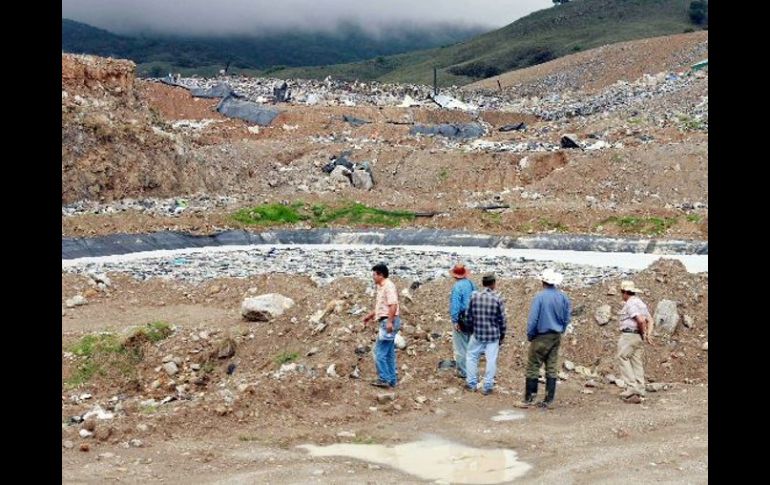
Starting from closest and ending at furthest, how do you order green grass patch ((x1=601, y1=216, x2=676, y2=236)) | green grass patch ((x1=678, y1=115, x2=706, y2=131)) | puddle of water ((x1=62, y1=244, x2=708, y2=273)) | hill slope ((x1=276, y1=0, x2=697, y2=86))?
puddle of water ((x1=62, y1=244, x2=708, y2=273)), green grass patch ((x1=601, y1=216, x2=676, y2=236)), green grass patch ((x1=678, y1=115, x2=706, y2=131)), hill slope ((x1=276, y1=0, x2=697, y2=86))

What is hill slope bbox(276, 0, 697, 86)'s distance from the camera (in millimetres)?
92625

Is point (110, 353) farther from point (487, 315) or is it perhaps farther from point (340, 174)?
point (340, 174)

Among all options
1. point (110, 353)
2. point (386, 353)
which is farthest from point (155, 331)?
point (386, 353)

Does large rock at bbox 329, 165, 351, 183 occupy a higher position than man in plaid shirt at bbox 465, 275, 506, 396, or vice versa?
large rock at bbox 329, 165, 351, 183

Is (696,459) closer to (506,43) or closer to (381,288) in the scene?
(381,288)

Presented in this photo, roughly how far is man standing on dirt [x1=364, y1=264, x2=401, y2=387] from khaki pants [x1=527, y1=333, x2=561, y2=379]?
1704 millimetres

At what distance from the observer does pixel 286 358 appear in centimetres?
1271

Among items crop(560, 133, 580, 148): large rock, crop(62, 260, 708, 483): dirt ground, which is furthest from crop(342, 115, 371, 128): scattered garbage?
crop(62, 260, 708, 483): dirt ground

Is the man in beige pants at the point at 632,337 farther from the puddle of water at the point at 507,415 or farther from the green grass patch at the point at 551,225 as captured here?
the green grass patch at the point at 551,225

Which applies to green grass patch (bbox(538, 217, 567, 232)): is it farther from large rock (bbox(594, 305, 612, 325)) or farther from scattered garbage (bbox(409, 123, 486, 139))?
scattered garbage (bbox(409, 123, 486, 139))

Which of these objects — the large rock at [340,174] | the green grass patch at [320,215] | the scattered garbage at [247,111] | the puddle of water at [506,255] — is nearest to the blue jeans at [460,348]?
the puddle of water at [506,255]

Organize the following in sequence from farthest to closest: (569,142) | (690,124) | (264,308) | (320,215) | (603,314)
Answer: (690,124) < (569,142) < (320,215) < (264,308) < (603,314)

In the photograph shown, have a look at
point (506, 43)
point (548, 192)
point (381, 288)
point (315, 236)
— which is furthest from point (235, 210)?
point (506, 43)

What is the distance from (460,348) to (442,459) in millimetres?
2923
